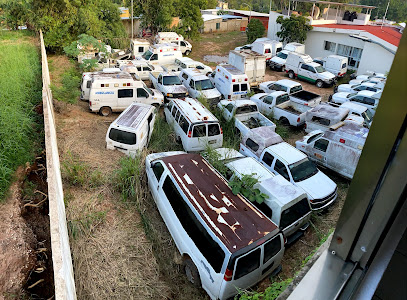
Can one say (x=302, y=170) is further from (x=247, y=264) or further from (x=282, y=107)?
(x=282, y=107)

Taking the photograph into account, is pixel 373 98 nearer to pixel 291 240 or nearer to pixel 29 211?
pixel 291 240

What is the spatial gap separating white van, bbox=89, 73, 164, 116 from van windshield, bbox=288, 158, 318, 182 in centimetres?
793

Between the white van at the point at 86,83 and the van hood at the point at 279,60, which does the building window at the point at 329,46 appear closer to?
the van hood at the point at 279,60

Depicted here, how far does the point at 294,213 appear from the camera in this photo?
812cm

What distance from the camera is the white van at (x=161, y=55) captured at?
21109 millimetres

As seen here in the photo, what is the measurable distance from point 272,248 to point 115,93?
34.5ft

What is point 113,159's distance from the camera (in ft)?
33.6

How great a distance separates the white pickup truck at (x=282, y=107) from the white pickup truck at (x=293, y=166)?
3641 mm

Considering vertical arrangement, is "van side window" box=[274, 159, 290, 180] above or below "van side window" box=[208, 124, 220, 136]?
below

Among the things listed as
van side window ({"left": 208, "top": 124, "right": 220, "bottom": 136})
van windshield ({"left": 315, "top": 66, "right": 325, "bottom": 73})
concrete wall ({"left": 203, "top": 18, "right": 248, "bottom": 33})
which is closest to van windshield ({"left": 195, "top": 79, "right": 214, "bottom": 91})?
van side window ({"left": 208, "top": 124, "right": 220, "bottom": 136})

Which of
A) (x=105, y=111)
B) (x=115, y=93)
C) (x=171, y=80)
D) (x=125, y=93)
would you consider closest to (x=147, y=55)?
(x=171, y=80)

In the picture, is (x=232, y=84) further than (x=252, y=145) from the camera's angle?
Yes

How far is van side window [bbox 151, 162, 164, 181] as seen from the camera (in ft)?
27.2

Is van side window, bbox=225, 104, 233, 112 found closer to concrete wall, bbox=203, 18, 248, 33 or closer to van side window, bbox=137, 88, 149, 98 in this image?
van side window, bbox=137, 88, 149, 98
